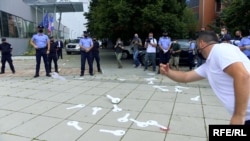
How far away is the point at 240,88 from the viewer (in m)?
A: 2.10

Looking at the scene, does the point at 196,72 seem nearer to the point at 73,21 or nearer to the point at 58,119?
the point at 58,119

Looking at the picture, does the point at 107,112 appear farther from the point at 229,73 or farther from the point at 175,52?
the point at 175,52

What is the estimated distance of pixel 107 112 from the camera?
5.66 metres

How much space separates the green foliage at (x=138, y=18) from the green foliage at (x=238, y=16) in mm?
2738

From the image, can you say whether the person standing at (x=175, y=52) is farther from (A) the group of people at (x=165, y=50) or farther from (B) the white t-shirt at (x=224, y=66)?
(B) the white t-shirt at (x=224, y=66)

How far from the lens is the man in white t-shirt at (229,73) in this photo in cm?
211

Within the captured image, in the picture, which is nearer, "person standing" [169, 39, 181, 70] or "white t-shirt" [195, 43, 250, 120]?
"white t-shirt" [195, 43, 250, 120]

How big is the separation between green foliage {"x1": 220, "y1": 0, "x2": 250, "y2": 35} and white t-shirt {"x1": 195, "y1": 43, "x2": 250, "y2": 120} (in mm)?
14564

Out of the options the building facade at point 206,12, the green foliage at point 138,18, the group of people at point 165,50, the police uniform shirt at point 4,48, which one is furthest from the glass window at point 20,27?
the building facade at point 206,12

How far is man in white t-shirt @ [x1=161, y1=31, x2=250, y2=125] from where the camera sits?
2.11m

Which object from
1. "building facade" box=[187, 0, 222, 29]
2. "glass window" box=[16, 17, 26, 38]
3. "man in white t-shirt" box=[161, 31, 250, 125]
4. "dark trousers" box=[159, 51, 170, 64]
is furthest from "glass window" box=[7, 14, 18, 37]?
"building facade" box=[187, 0, 222, 29]

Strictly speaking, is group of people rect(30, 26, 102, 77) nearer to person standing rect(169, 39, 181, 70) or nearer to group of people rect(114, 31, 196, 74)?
group of people rect(114, 31, 196, 74)

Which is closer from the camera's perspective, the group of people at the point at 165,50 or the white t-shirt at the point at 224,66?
the white t-shirt at the point at 224,66

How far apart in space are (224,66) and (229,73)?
0.06 metres
